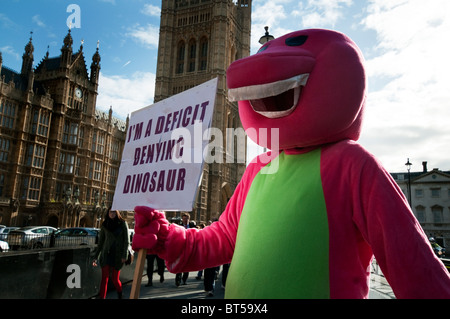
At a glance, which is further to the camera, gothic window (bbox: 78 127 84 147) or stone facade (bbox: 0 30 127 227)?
gothic window (bbox: 78 127 84 147)

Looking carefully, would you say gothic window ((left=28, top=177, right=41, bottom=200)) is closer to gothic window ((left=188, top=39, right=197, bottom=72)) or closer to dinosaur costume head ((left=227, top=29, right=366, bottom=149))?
gothic window ((left=188, top=39, right=197, bottom=72))

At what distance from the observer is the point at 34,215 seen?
2402 centimetres

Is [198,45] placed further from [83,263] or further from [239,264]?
[239,264]

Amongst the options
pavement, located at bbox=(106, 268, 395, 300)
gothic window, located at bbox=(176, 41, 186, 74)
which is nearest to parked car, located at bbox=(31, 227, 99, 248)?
pavement, located at bbox=(106, 268, 395, 300)

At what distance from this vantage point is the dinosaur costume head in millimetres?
1575

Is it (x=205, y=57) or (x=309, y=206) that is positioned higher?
(x=205, y=57)

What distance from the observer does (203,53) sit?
1604 inches

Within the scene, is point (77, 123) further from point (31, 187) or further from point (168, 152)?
point (168, 152)

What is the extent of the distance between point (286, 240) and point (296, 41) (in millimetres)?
1095

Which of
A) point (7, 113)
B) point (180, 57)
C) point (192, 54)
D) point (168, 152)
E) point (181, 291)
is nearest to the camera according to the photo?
point (168, 152)

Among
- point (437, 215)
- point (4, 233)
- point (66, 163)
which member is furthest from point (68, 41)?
point (437, 215)

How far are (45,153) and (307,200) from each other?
28209mm

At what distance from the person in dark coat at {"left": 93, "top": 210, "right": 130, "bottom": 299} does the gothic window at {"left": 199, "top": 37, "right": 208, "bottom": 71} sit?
122 feet
